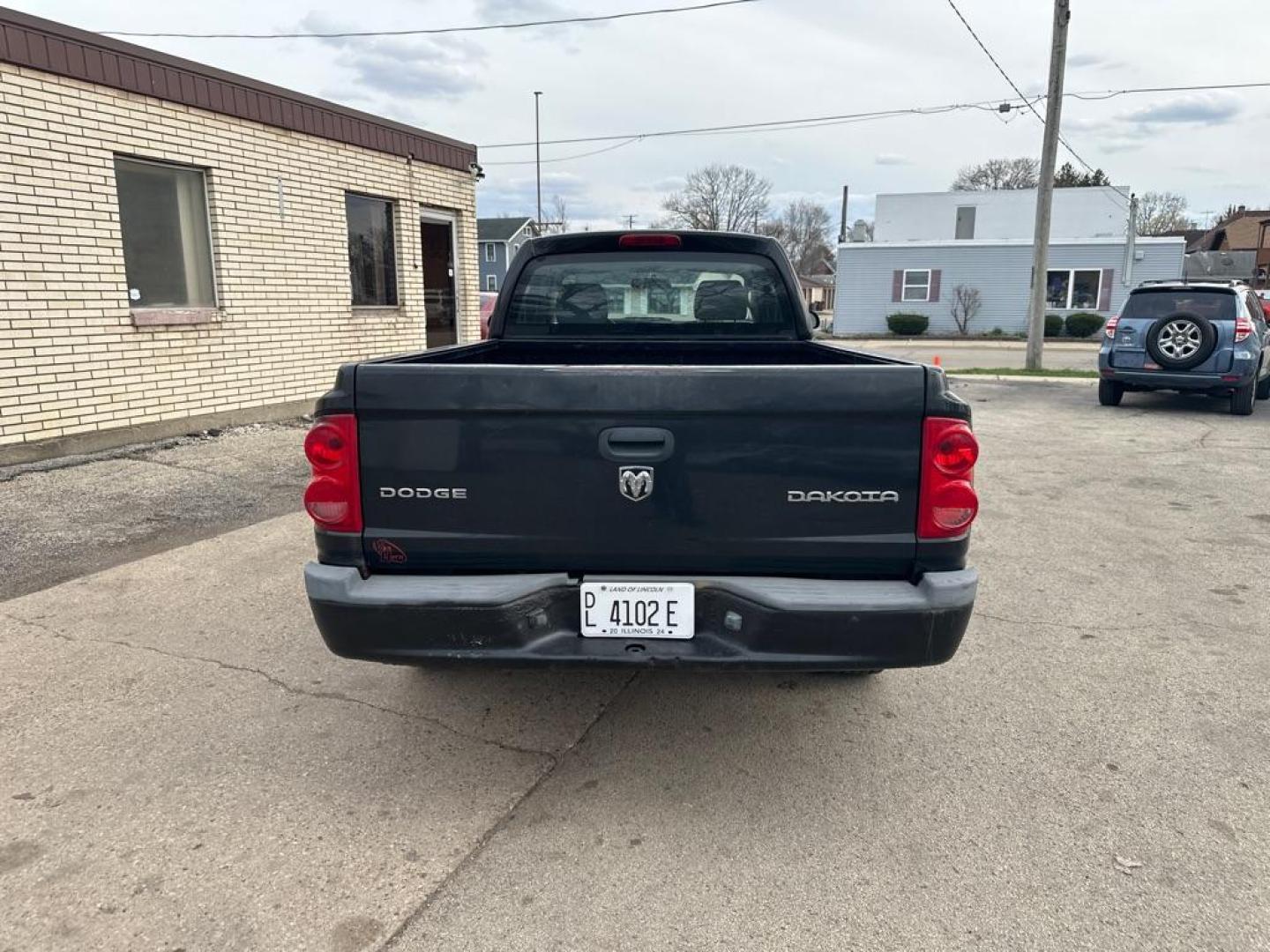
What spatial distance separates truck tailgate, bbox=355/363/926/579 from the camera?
2523 millimetres

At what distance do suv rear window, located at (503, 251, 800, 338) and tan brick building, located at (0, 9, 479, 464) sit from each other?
509 centimetres

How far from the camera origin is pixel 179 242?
27.9 ft

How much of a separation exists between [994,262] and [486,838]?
35.1 metres

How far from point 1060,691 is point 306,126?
9421 millimetres

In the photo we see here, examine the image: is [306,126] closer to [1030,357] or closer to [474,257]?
[474,257]

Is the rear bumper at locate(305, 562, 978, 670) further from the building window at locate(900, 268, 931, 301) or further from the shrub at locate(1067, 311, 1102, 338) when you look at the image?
the building window at locate(900, 268, 931, 301)

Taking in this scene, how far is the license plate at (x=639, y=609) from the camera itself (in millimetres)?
2617

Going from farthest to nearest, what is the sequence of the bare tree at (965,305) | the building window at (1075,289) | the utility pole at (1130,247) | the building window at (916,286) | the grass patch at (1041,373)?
the building window at (916,286) → the bare tree at (965,305) → the building window at (1075,289) → the utility pole at (1130,247) → the grass patch at (1041,373)

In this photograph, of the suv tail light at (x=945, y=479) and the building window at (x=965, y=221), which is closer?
the suv tail light at (x=945, y=479)

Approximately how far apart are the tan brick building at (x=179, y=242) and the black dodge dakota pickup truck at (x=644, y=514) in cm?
598

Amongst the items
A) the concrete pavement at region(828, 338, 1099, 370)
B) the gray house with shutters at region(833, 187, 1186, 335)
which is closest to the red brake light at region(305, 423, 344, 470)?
the concrete pavement at region(828, 338, 1099, 370)

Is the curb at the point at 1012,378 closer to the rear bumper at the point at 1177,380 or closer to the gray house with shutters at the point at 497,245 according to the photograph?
the rear bumper at the point at 1177,380

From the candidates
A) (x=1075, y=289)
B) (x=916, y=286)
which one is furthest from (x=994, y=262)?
(x=1075, y=289)

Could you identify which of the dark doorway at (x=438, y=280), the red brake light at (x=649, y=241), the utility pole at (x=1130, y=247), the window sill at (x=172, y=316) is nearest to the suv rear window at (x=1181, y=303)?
the dark doorway at (x=438, y=280)
